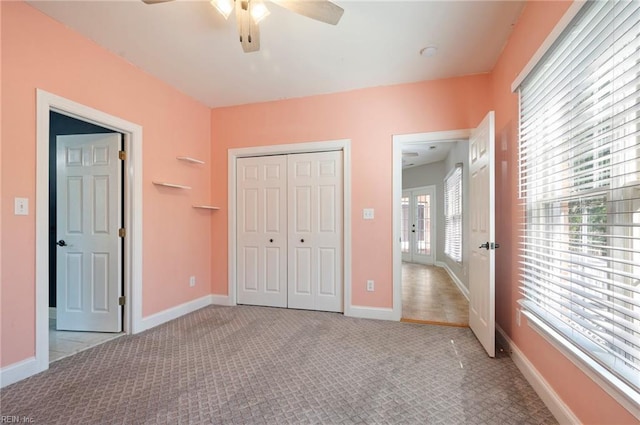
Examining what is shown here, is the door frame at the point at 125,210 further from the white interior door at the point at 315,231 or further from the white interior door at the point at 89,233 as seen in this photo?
the white interior door at the point at 315,231

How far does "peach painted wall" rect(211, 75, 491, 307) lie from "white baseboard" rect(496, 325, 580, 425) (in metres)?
1.29

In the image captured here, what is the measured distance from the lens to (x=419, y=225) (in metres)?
7.75

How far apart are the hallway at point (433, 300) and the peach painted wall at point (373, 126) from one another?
1.75ft

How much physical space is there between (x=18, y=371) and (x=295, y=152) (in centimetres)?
308

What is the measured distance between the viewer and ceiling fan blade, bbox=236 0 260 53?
1.81 meters

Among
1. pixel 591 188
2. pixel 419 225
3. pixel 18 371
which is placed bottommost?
pixel 18 371

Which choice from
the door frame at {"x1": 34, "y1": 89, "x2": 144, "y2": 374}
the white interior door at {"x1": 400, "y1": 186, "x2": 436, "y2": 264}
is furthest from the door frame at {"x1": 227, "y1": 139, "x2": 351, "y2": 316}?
the white interior door at {"x1": 400, "y1": 186, "x2": 436, "y2": 264}

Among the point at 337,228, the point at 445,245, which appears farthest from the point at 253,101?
the point at 445,245

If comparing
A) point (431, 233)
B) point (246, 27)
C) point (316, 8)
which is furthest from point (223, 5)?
point (431, 233)

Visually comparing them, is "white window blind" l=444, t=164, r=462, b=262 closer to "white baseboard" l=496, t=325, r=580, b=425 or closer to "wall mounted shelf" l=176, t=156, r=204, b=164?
"white baseboard" l=496, t=325, r=580, b=425

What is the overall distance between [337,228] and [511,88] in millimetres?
2155

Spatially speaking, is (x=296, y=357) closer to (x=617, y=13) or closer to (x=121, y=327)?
(x=121, y=327)

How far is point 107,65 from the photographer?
8.52ft

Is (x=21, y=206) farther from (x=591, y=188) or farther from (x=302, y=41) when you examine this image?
(x=591, y=188)
